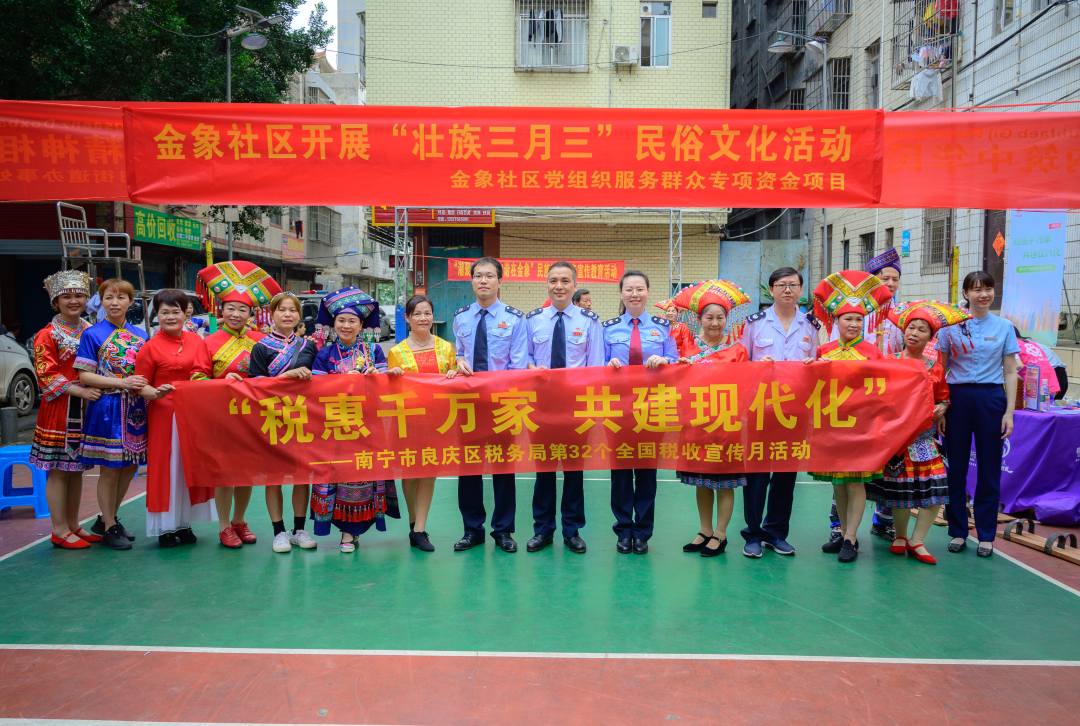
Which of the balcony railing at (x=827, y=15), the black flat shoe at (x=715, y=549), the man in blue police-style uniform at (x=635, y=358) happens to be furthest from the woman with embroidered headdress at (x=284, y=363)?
the balcony railing at (x=827, y=15)

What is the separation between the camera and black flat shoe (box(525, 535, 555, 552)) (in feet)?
14.3

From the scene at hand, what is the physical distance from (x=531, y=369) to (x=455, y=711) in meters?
2.01

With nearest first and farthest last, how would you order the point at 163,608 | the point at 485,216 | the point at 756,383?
1. the point at 163,608
2. the point at 756,383
3. the point at 485,216

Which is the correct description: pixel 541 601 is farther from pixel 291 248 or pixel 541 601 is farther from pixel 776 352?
pixel 291 248

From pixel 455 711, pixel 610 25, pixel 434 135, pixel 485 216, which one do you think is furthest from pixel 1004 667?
pixel 610 25

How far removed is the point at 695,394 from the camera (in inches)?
166

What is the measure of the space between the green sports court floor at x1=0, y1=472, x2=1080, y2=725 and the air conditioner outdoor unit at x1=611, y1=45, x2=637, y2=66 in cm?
1448

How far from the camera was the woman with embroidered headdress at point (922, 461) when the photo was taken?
4.23 m

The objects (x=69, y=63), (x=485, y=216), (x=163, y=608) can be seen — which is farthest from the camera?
(x=485, y=216)

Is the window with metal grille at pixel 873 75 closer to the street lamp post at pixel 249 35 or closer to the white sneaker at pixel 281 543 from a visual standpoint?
the street lamp post at pixel 249 35

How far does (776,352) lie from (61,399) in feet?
13.7

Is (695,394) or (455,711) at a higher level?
(695,394)

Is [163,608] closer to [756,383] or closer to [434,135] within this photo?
[434,135]

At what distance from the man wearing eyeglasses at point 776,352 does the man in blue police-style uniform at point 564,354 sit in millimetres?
925
